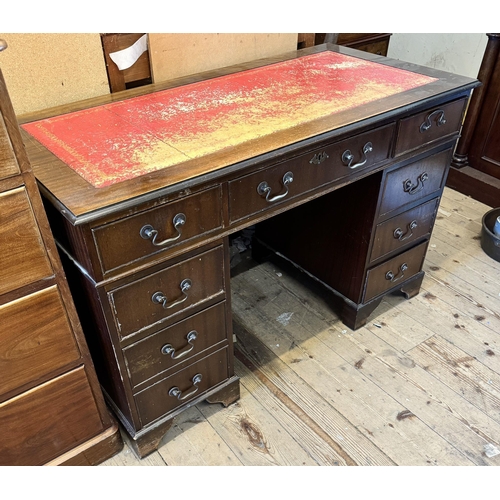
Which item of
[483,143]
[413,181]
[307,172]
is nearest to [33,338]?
[307,172]

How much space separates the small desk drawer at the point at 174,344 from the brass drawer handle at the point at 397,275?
0.74 metres

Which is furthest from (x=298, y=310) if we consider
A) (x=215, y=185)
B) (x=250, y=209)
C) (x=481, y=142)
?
(x=481, y=142)

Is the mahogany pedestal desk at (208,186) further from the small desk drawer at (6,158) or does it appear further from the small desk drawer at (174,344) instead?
the small desk drawer at (6,158)

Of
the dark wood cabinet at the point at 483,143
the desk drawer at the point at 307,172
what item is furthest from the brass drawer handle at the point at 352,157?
the dark wood cabinet at the point at 483,143

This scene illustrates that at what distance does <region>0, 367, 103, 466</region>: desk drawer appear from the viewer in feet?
3.74

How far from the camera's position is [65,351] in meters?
1.15

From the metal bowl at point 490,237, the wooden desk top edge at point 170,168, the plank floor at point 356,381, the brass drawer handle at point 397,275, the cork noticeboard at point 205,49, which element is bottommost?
the plank floor at point 356,381

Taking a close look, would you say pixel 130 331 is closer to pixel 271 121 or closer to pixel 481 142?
pixel 271 121

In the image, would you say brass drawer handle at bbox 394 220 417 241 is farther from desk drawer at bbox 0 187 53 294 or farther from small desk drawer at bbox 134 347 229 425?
desk drawer at bbox 0 187 53 294

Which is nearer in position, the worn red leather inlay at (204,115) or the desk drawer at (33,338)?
the desk drawer at (33,338)

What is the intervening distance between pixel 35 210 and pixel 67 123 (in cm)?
45

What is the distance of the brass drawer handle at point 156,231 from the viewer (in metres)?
1.04

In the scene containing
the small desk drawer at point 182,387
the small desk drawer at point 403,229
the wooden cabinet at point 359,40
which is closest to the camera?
the small desk drawer at point 182,387

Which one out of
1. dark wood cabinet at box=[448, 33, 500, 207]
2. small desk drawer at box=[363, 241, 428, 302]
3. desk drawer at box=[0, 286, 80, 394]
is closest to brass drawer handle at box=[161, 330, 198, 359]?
desk drawer at box=[0, 286, 80, 394]
